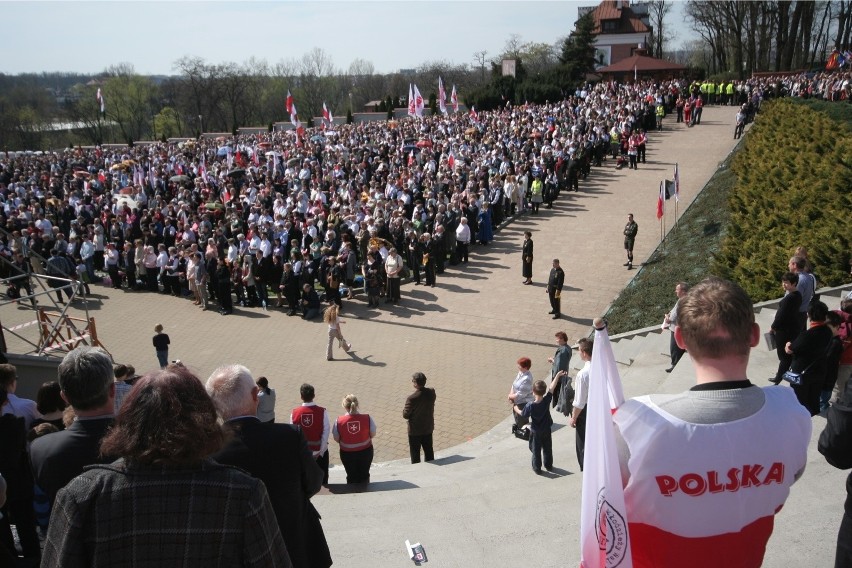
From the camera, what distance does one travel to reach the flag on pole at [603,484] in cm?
229

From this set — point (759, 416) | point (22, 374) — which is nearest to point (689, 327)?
point (759, 416)

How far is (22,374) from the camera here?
10875mm

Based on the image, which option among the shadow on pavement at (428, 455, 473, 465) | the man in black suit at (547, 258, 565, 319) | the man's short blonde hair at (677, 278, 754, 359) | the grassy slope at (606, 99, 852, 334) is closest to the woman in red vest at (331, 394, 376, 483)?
the shadow on pavement at (428, 455, 473, 465)

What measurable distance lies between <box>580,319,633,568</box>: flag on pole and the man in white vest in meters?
0.06

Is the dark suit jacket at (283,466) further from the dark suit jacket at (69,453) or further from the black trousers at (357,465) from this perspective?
the black trousers at (357,465)

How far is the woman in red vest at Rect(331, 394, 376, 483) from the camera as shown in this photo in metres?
7.91

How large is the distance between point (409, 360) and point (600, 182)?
16.5 metres

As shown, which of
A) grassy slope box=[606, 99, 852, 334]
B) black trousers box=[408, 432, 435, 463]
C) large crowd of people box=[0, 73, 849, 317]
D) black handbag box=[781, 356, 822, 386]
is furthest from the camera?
large crowd of people box=[0, 73, 849, 317]

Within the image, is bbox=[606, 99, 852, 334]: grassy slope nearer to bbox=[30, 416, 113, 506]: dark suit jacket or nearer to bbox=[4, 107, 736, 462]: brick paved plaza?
bbox=[4, 107, 736, 462]: brick paved plaza

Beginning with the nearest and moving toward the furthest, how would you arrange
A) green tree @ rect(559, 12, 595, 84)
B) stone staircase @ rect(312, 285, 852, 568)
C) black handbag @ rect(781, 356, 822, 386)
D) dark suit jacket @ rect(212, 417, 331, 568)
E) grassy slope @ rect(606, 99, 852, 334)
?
dark suit jacket @ rect(212, 417, 331, 568) < stone staircase @ rect(312, 285, 852, 568) < black handbag @ rect(781, 356, 822, 386) < grassy slope @ rect(606, 99, 852, 334) < green tree @ rect(559, 12, 595, 84)

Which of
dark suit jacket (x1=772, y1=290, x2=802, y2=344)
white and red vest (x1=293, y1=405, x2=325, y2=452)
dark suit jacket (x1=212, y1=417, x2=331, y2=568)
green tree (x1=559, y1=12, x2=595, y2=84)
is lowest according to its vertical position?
Answer: white and red vest (x1=293, y1=405, x2=325, y2=452)

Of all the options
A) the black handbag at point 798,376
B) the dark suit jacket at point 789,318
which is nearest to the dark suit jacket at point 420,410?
the black handbag at point 798,376

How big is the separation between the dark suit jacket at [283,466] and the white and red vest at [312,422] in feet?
12.1

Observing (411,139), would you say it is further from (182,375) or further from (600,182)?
(182,375)
